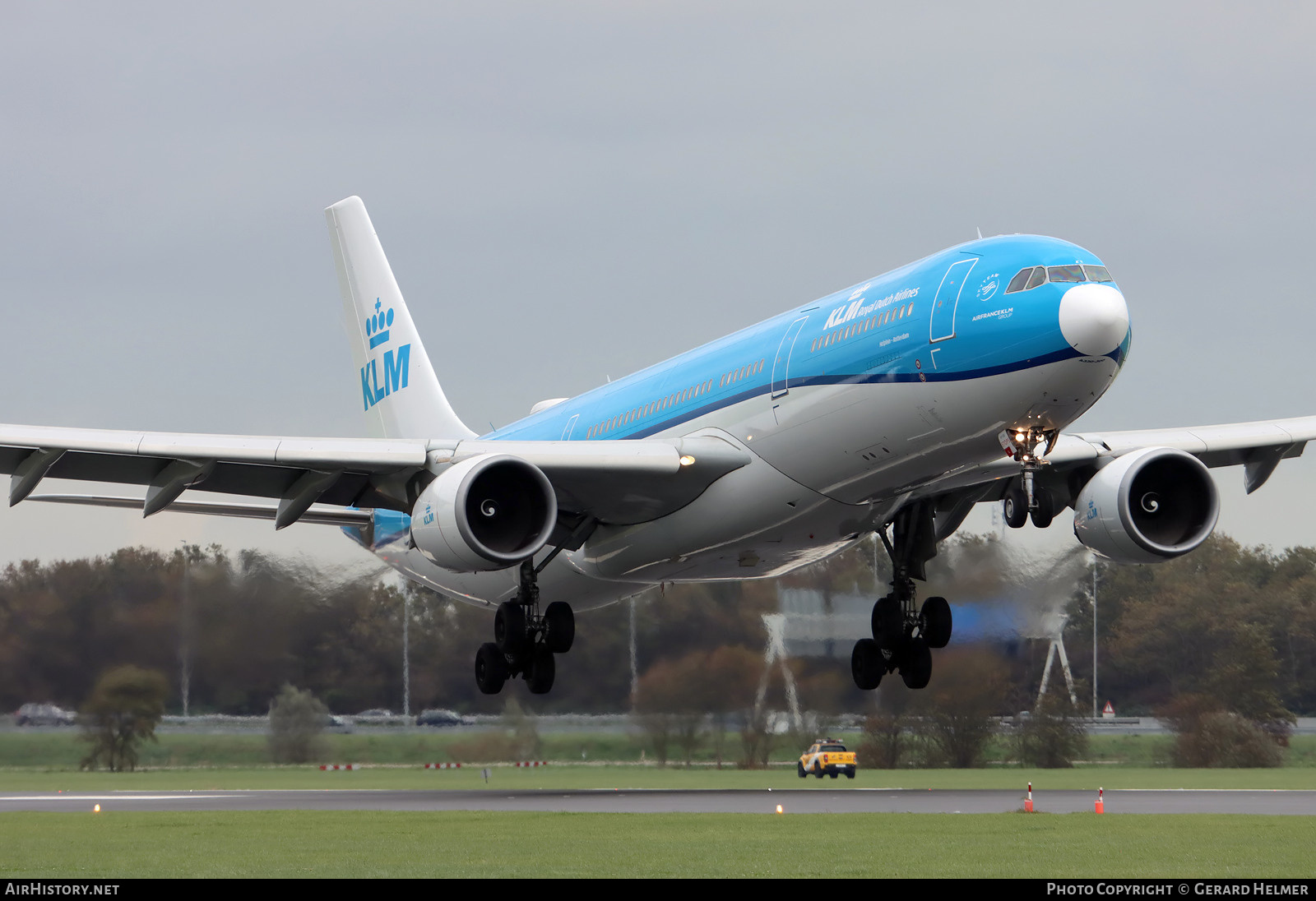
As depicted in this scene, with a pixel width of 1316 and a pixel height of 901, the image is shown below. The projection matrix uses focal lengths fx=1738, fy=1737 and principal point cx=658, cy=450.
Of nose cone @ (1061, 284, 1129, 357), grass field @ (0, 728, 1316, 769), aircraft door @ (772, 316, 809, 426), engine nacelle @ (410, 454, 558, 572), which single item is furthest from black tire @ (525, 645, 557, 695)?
nose cone @ (1061, 284, 1129, 357)

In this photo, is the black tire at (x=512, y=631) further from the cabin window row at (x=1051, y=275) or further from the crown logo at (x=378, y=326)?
the crown logo at (x=378, y=326)

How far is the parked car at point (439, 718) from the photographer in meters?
39.8

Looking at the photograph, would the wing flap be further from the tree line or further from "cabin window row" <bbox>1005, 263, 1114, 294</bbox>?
"cabin window row" <bbox>1005, 263, 1114, 294</bbox>

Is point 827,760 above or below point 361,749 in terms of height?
below

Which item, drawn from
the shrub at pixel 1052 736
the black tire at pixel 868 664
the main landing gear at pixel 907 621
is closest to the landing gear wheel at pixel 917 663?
the main landing gear at pixel 907 621

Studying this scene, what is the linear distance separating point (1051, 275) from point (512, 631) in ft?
37.2

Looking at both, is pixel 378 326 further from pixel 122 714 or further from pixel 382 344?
pixel 122 714

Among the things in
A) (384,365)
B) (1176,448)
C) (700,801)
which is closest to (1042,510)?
(1176,448)

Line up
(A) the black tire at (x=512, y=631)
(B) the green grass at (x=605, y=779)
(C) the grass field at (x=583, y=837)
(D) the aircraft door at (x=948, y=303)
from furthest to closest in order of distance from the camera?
(B) the green grass at (x=605, y=779) → (A) the black tire at (x=512, y=631) → (C) the grass field at (x=583, y=837) → (D) the aircraft door at (x=948, y=303)

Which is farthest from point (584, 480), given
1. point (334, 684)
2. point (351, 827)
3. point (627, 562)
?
point (334, 684)

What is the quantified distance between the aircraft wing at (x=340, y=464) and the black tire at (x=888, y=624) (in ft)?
17.5

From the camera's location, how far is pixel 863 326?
23.5 meters

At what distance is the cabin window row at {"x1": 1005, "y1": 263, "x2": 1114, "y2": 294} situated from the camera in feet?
70.9
